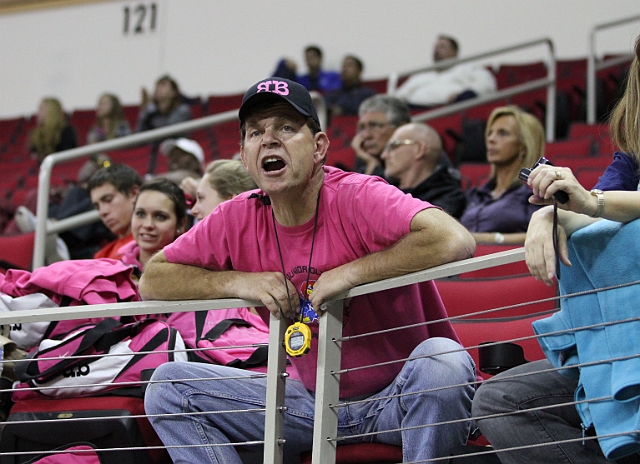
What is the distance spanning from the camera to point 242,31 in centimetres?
865

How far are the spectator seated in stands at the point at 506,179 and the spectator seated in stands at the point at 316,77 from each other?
3956mm

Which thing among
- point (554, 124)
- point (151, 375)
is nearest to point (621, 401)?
point (151, 375)

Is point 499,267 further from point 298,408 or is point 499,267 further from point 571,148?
point 571,148

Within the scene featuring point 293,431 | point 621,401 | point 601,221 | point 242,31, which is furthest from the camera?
point 242,31

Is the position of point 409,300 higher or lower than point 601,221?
lower

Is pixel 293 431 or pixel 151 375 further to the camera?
pixel 151 375

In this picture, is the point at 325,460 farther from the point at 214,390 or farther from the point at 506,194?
the point at 506,194

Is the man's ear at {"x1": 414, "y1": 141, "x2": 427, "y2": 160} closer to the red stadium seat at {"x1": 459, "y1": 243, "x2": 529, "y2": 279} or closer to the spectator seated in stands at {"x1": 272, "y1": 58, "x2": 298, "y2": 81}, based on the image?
the red stadium seat at {"x1": 459, "y1": 243, "x2": 529, "y2": 279}

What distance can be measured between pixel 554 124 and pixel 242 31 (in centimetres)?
409

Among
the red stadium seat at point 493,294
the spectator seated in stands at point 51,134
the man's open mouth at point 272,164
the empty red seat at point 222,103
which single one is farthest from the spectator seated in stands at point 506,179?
the spectator seated in stands at point 51,134

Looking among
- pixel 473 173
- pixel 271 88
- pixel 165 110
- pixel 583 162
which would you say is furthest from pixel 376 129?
pixel 165 110

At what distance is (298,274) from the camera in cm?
200

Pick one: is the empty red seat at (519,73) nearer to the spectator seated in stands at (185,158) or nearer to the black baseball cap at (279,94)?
the spectator seated in stands at (185,158)

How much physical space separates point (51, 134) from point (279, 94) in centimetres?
533
